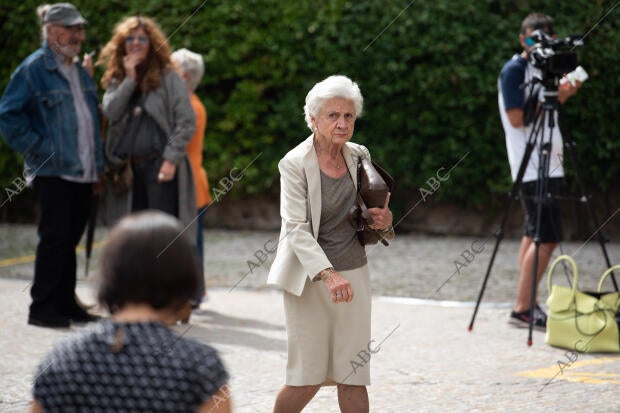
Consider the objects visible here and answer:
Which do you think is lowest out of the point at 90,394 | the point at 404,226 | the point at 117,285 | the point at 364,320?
the point at 404,226

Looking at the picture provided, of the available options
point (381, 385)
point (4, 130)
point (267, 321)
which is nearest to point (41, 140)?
point (4, 130)

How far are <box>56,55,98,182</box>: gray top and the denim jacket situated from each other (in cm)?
5

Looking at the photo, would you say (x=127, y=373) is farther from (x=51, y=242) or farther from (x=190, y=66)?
(x=190, y=66)

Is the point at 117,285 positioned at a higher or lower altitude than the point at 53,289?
higher

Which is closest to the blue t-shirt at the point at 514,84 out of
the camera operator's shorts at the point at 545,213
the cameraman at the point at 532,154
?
the cameraman at the point at 532,154

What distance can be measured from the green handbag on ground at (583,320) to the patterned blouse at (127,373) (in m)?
4.22

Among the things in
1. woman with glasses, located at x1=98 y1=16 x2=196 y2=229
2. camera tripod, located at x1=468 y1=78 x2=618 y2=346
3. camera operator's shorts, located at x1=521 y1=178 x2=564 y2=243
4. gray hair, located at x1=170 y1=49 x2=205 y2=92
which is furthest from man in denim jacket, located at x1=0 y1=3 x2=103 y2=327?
camera operator's shorts, located at x1=521 y1=178 x2=564 y2=243

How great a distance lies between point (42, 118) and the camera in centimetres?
689

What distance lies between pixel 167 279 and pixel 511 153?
17.0 feet

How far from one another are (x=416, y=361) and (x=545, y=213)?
5.34ft

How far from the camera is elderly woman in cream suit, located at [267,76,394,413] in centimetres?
409

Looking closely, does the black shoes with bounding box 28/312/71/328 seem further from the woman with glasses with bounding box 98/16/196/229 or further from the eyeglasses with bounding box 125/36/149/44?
the eyeglasses with bounding box 125/36/149/44

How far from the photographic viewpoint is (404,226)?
39.3 ft

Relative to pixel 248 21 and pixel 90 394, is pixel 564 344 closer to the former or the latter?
pixel 90 394
